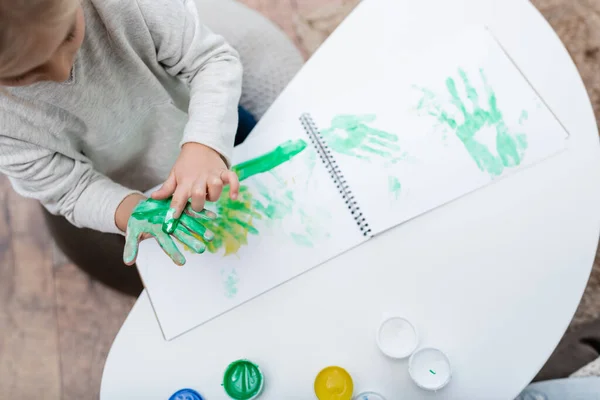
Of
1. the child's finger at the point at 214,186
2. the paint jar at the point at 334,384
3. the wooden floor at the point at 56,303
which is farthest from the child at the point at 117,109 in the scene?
the wooden floor at the point at 56,303

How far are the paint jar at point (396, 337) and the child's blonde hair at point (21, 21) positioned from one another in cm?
46

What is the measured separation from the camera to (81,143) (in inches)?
Answer: 29.3

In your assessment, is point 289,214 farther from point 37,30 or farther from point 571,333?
point 571,333

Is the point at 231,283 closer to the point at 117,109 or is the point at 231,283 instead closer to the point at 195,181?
the point at 195,181

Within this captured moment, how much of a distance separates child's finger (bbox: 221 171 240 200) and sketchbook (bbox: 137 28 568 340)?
0.29ft

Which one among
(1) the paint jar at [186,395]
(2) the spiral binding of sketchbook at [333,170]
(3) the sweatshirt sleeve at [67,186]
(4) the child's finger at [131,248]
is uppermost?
(2) the spiral binding of sketchbook at [333,170]

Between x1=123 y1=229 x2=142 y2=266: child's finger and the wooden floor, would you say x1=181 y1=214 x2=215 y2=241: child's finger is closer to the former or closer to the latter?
x1=123 y1=229 x2=142 y2=266: child's finger

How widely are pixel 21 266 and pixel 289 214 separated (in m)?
0.77

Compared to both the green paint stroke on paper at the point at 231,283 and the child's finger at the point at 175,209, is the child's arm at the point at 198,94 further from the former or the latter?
the green paint stroke on paper at the point at 231,283

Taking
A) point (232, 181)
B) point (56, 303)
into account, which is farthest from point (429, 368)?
point (56, 303)

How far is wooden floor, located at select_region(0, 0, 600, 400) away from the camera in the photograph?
1113 millimetres

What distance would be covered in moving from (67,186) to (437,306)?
47 centimetres

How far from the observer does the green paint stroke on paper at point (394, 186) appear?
0.68 metres

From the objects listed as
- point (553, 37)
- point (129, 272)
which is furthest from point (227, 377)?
point (553, 37)
